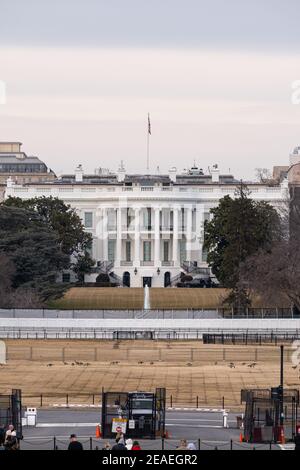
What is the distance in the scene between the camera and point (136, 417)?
4984cm

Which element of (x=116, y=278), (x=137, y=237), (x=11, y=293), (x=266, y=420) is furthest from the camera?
(x=137, y=237)

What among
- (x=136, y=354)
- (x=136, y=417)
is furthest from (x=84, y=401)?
(x=136, y=354)

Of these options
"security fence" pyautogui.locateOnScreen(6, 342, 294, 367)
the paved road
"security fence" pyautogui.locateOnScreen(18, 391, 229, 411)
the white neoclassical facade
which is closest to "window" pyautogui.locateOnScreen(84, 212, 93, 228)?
the white neoclassical facade

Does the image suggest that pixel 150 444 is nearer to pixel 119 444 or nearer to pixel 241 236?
pixel 119 444

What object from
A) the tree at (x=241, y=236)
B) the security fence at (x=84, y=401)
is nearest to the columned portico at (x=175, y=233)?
the tree at (x=241, y=236)

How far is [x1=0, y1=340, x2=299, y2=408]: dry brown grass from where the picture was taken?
66438 mm

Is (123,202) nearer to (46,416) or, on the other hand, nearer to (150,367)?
(150,367)

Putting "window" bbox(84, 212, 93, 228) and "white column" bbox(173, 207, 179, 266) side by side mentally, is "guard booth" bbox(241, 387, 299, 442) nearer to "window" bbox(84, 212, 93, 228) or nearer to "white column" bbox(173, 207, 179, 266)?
"white column" bbox(173, 207, 179, 266)

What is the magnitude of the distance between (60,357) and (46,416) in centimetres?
2574

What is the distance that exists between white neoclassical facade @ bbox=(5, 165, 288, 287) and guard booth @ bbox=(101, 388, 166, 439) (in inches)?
4050

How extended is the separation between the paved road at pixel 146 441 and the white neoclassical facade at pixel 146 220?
96.4 meters

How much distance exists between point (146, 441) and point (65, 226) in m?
91.6

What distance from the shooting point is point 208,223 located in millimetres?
133125

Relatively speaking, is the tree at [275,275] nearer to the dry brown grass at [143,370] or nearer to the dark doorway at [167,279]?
the dry brown grass at [143,370]
